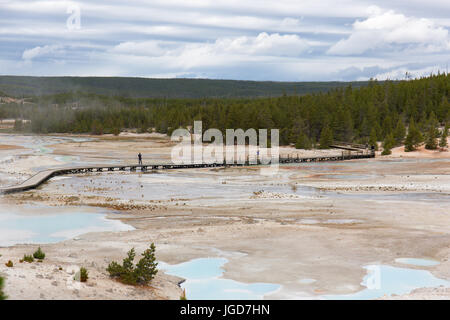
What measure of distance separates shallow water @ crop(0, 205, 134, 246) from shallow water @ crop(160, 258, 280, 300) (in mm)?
7739

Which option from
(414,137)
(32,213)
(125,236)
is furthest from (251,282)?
(414,137)

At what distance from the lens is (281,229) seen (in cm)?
2692

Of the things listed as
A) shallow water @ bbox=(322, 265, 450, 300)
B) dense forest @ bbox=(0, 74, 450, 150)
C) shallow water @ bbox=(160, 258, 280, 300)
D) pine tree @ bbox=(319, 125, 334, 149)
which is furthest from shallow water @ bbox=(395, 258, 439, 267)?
pine tree @ bbox=(319, 125, 334, 149)

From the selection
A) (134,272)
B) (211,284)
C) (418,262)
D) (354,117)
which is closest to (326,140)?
(354,117)

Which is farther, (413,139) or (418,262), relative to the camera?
(413,139)

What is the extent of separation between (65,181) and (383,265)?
35.8 m

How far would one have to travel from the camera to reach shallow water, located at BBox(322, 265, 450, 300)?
17.2m

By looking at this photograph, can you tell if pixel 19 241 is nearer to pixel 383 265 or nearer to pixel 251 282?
pixel 251 282

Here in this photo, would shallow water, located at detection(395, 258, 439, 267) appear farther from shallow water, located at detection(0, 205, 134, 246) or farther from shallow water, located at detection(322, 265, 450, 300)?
shallow water, located at detection(0, 205, 134, 246)

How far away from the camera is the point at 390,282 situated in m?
18.6

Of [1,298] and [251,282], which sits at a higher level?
[1,298]

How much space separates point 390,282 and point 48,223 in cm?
1867

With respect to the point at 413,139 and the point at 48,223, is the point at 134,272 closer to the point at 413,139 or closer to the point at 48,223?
the point at 48,223
